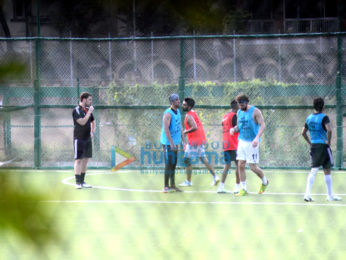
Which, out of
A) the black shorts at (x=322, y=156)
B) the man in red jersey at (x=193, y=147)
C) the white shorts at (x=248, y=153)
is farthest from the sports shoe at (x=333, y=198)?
the man in red jersey at (x=193, y=147)

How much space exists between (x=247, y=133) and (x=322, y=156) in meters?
1.03

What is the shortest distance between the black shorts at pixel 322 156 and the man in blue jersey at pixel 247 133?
75 cm

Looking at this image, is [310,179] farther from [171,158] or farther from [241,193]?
[171,158]

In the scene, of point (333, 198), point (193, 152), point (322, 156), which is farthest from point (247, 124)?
point (193, 152)

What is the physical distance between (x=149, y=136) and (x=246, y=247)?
17.9ft

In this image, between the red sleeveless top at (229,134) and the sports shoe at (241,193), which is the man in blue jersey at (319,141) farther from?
the red sleeveless top at (229,134)

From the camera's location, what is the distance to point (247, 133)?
24.8 ft

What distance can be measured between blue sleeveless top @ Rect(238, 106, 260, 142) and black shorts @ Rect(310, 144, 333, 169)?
825 mm

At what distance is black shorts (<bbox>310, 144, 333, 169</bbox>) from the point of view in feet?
23.5

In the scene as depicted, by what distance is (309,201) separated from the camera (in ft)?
24.2

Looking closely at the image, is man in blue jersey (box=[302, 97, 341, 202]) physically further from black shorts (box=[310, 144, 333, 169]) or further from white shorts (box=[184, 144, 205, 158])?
white shorts (box=[184, 144, 205, 158])

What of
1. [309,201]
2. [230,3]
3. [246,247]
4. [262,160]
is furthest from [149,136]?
[230,3]

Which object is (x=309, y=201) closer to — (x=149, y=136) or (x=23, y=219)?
(x=149, y=136)

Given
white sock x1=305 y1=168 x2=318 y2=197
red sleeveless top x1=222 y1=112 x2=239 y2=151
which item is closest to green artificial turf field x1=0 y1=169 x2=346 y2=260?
white sock x1=305 y1=168 x2=318 y2=197
